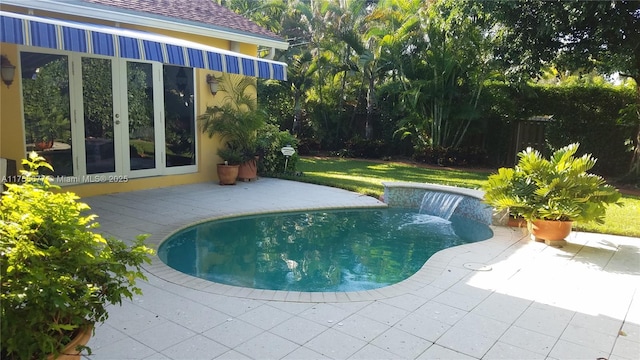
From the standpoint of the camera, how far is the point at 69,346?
3646 mm

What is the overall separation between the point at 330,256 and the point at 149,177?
8.83m

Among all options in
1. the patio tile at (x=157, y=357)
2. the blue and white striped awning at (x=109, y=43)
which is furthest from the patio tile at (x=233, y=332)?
the blue and white striped awning at (x=109, y=43)

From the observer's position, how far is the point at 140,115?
1532cm

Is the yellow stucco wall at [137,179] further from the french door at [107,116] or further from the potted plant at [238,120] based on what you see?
the potted plant at [238,120]

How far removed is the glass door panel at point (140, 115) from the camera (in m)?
15.0

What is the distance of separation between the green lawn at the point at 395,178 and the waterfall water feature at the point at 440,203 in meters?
1.86

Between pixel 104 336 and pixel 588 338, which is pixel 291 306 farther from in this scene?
pixel 588 338

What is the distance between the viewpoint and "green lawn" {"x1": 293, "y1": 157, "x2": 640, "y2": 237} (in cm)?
1202

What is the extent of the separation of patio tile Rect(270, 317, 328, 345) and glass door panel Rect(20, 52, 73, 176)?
424 inches

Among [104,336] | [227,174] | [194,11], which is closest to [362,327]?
[104,336]

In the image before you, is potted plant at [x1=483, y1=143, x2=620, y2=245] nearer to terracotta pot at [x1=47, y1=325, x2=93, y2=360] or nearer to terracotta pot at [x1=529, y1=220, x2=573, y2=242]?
terracotta pot at [x1=529, y1=220, x2=573, y2=242]

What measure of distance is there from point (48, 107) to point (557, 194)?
13879mm

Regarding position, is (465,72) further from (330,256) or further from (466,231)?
(330,256)

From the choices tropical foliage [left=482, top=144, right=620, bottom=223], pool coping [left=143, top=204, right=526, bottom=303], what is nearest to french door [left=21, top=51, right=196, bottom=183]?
pool coping [left=143, top=204, right=526, bottom=303]
